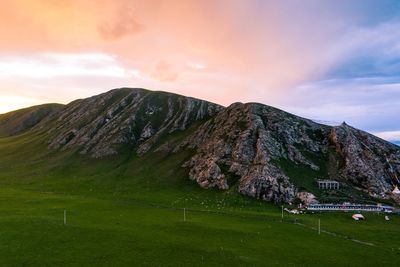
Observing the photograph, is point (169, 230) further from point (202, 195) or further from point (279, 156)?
point (279, 156)

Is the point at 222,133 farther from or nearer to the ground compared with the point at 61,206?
farther from the ground

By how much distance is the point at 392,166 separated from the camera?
135500 mm

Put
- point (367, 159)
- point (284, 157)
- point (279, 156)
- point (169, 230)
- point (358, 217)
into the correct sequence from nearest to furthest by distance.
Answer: point (169, 230) → point (358, 217) → point (279, 156) → point (284, 157) → point (367, 159)

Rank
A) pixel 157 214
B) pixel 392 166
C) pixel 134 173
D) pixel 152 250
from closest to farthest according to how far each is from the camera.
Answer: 1. pixel 152 250
2. pixel 157 214
3. pixel 392 166
4. pixel 134 173

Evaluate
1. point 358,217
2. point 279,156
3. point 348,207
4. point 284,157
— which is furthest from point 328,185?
point 358,217

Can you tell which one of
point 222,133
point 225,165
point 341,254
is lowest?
point 341,254

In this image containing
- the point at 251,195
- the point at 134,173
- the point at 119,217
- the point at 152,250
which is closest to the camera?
the point at 152,250

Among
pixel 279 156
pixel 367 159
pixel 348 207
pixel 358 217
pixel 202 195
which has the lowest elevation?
pixel 358 217

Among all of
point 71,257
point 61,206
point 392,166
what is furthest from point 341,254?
point 392,166

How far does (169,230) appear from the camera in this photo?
225 ft

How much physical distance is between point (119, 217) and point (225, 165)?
61.8m

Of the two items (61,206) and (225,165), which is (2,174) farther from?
(225,165)

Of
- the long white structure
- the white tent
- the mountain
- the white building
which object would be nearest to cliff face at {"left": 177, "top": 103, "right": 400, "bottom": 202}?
the mountain

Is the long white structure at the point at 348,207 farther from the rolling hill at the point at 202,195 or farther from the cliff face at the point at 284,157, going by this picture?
the cliff face at the point at 284,157
